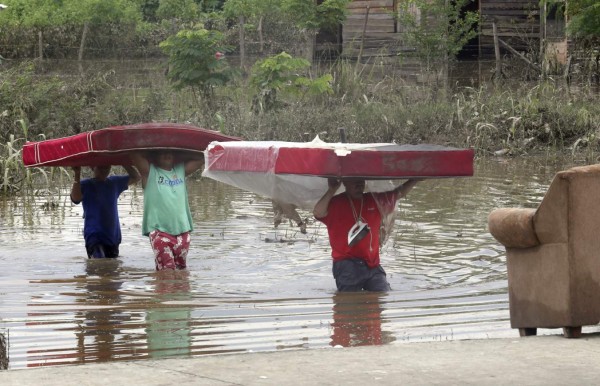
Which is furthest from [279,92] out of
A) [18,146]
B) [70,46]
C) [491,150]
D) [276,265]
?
[70,46]

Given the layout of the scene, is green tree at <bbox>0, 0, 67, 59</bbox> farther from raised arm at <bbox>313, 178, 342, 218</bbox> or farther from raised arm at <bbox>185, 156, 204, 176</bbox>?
raised arm at <bbox>313, 178, 342, 218</bbox>

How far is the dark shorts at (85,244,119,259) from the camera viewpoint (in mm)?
11953

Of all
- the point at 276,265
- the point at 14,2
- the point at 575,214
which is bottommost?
the point at 276,265

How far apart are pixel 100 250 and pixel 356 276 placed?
3174 millimetres

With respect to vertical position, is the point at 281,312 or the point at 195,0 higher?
the point at 195,0

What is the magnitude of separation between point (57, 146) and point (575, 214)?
576cm

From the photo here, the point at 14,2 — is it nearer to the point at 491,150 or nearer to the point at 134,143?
the point at 491,150

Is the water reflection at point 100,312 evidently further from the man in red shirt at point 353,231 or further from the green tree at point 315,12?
the green tree at point 315,12

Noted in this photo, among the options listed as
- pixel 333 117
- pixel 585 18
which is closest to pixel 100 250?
pixel 333 117

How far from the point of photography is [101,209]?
11781 mm

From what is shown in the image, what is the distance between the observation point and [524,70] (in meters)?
29.0

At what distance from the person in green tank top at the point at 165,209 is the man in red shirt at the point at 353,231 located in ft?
5.79

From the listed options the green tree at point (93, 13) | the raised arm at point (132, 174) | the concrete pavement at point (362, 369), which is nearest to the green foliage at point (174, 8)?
the green tree at point (93, 13)

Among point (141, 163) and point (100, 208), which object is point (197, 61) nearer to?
point (100, 208)
